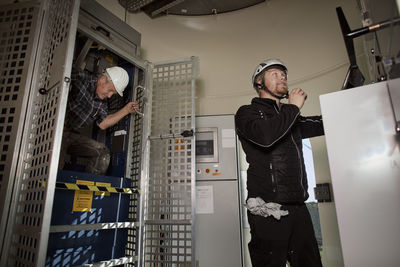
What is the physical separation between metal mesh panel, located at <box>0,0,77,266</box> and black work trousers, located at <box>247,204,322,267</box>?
974mm

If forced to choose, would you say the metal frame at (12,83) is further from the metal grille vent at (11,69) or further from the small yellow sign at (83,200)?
the small yellow sign at (83,200)

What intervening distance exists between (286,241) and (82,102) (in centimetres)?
158

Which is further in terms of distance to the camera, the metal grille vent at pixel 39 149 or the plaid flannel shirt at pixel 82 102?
the plaid flannel shirt at pixel 82 102

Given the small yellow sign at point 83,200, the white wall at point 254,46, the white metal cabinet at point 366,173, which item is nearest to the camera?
the white metal cabinet at point 366,173

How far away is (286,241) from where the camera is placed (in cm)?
124

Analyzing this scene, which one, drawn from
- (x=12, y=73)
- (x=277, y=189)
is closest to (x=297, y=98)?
(x=277, y=189)

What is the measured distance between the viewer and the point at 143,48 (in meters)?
2.83

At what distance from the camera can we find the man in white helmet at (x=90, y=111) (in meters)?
1.86

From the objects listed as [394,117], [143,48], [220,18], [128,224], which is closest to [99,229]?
[128,224]

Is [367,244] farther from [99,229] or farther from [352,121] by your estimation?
[99,229]

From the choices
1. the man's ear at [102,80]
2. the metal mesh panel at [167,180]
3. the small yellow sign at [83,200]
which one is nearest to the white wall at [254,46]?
the metal mesh panel at [167,180]

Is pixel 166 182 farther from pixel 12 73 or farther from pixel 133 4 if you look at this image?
pixel 133 4

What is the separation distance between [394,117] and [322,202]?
1.60 metres

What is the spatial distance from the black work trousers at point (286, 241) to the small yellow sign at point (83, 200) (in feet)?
3.41
